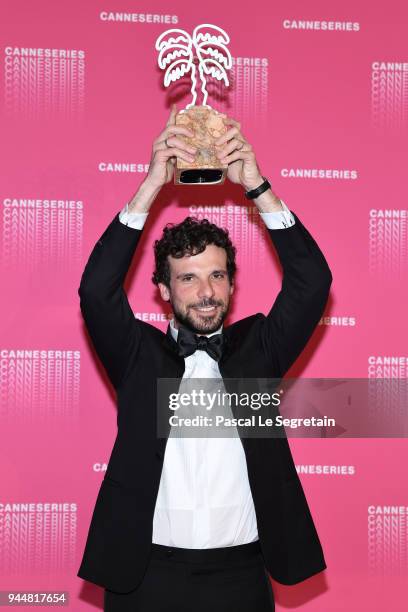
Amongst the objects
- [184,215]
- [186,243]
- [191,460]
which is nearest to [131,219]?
[186,243]

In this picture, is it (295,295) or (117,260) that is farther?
(295,295)

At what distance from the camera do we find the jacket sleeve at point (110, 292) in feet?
6.51

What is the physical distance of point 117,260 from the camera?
1985mm

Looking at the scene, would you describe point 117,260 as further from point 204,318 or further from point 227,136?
point 227,136

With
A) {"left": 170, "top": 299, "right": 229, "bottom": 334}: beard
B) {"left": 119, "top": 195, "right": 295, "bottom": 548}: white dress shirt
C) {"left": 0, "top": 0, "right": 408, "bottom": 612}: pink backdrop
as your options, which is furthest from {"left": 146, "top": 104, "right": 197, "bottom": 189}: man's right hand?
{"left": 0, "top": 0, "right": 408, "bottom": 612}: pink backdrop

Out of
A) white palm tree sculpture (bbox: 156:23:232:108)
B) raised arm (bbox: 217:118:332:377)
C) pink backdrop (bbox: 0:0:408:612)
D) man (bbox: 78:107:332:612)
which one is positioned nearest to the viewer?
man (bbox: 78:107:332:612)

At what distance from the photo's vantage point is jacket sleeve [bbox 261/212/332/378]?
2.10 meters

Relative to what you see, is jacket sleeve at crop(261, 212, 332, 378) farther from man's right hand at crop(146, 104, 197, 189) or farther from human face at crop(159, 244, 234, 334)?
man's right hand at crop(146, 104, 197, 189)

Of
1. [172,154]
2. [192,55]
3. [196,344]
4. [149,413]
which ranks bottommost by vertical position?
[149,413]

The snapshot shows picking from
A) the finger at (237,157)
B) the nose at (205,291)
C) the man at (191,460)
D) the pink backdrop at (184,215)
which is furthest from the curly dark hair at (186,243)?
the pink backdrop at (184,215)

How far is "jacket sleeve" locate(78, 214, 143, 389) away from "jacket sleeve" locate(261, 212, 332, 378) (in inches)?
15.8

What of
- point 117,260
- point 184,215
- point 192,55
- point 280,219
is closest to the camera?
point 117,260

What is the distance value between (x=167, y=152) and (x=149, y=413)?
69cm

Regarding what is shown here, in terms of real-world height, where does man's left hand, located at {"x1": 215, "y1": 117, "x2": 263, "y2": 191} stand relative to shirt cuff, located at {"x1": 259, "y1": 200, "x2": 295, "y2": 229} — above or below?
Answer: above
